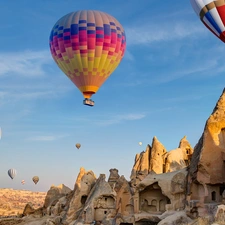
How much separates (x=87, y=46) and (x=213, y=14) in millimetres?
11046

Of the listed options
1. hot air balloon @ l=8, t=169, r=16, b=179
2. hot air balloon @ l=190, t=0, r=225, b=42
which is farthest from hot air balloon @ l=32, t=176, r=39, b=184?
hot air balloon @ l=190, t=0, r=225, b=42

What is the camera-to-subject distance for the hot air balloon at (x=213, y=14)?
72.1 ft

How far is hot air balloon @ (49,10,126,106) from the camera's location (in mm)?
30641

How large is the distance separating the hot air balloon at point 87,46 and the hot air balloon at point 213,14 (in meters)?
9.56

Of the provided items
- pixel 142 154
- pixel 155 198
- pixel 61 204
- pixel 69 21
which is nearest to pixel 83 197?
pixel 61 204

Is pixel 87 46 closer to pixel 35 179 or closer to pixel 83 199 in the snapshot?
pixel 83 199

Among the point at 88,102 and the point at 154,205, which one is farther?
the point at 154,205

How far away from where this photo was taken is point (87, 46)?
30.6 metres

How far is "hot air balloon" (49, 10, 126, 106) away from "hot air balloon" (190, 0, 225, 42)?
9555mm

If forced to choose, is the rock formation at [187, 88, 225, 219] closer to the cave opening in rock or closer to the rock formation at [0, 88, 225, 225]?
the rock formation at [0, 88, 225, 225]

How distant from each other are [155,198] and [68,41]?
14475mm

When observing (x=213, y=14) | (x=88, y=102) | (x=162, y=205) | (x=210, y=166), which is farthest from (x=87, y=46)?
(x=162, y=205)

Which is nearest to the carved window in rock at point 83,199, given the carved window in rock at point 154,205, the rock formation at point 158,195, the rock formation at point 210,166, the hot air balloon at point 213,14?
the rock formation at point 158,195

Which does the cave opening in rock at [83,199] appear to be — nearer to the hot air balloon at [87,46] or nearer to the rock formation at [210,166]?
the hot air balloon at [87,46]
